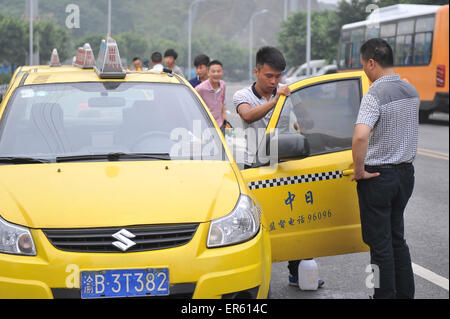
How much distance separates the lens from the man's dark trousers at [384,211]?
4.20 meters

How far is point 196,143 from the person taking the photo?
4.31m

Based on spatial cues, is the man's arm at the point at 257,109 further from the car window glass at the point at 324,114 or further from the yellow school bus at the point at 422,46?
the yellow school bus at the point at 422,46

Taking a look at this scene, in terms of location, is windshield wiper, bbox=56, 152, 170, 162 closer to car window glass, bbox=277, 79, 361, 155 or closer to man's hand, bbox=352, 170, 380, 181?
car window glass, bbox=277, 79, 361, 155

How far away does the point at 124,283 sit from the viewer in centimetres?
321

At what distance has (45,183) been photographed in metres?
3.61

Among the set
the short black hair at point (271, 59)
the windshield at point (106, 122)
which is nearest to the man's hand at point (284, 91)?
the short black hair at point (271, 59)

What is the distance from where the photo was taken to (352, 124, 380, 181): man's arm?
4074 mm

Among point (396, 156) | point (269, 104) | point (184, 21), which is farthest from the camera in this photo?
point (184, 21)
